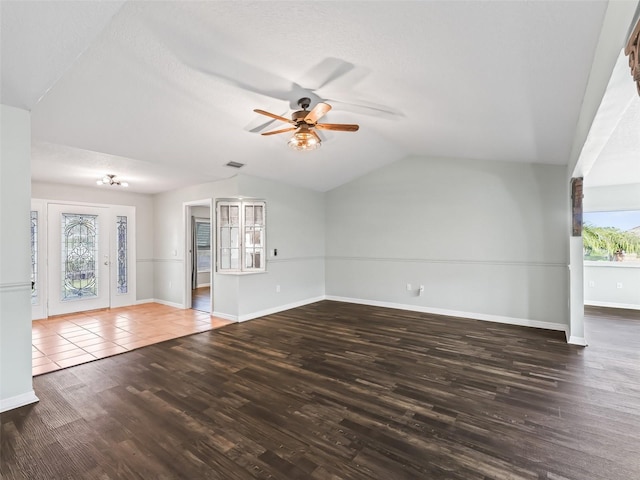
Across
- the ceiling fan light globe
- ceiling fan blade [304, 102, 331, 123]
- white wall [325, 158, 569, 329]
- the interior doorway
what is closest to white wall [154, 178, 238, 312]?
the interior doorway

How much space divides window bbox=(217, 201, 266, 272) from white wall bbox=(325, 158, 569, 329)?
2.17 meters

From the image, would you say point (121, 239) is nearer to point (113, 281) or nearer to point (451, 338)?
point (113, 281)

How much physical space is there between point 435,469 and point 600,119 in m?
2.61

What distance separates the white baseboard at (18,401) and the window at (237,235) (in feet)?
9.71

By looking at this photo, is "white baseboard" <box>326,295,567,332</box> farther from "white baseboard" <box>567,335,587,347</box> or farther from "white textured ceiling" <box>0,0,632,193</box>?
"white textured ceiling" <box>0,0,632,193</box>

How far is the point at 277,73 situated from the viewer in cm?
279

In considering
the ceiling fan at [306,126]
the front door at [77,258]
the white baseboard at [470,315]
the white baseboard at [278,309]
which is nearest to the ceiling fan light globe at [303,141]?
the ceiling fan at [306,126]

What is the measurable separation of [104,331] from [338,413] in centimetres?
404

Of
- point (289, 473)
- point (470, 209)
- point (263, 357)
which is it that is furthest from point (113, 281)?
point (470, 209)

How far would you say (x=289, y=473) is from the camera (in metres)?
1.74

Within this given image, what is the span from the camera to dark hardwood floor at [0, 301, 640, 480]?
180 centimetres

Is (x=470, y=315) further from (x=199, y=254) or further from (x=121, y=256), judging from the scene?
(x=199, y=254)

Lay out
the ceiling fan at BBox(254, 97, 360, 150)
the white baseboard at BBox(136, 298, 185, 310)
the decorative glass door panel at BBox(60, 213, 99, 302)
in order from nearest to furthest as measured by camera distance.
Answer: the ceiling fan at BBox(254, 97, 360, 150) < the decorative glass door panel at BBox(60, 213, 99, 302) < the white baseboard at BBox(136, 298, 185, 310)

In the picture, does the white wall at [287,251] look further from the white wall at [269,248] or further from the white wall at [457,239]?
the white wall at [457,239]
